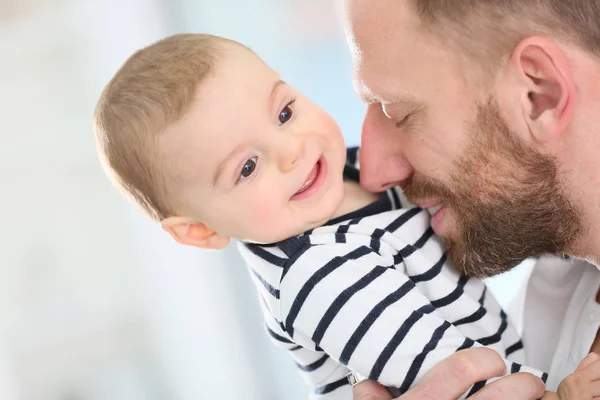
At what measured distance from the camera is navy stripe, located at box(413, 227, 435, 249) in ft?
4.07

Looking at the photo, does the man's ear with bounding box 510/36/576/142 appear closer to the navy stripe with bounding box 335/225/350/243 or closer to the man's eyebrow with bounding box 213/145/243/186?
the navy stripe with bounding box 335/225/350/243

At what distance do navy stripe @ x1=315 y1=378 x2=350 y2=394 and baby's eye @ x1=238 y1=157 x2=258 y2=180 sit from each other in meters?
0.39

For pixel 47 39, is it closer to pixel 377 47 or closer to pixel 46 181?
pixel 46 181

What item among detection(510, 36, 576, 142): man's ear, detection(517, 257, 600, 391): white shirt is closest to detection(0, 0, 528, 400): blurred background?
detection(517, 257, 600, 391): white shirt

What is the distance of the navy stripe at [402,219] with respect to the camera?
4.00 feet

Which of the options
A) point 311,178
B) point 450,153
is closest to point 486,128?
point 450,153

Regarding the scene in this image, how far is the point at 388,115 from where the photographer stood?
123cm

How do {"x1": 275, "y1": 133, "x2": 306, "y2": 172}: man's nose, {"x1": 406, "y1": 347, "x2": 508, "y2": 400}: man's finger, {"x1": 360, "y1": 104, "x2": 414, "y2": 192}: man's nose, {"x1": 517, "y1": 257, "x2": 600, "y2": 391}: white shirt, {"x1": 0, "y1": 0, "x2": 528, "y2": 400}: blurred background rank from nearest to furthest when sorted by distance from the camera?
{"x1": 406, "y1": 347, "x2": 508, "y2": 400}: man's finger < {"x1": 275, "y1": 133, "x2": 306, "y2": 172}: man's nose < {"x1": 360, "y1": 104, "x2": 414, "y2": 192}: man's nose < {"x1": 517, "y1": 257, "x2": 600, "y2": 391}: white shirt < {"x1": 0, "y1": 0, "x2": 528, "y2": 400}: blurred background

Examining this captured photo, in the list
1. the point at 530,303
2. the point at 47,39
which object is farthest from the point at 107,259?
the point at 530,303

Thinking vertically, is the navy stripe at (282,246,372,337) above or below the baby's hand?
above

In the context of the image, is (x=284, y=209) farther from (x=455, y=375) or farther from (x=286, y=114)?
(x=455, y=375)

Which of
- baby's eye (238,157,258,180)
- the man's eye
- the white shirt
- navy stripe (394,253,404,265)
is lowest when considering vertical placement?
the white shirt

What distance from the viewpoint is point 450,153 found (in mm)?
1218

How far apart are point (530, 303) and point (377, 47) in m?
0.66
